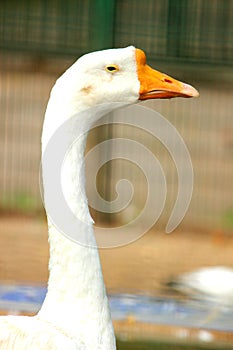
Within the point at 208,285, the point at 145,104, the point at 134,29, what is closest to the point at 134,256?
the point at 208,285

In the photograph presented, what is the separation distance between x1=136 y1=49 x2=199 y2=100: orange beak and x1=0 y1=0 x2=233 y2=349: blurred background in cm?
461

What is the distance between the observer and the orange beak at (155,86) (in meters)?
4.16

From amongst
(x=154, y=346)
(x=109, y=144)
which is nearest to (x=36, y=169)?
(x=109, y=144)

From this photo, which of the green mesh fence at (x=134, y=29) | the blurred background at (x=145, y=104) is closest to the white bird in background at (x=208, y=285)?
the blurred background at (x=145, y=104)

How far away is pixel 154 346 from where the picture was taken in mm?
6148

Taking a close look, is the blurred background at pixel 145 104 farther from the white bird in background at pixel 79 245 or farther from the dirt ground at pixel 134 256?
the white bird in background at pixel 79 245

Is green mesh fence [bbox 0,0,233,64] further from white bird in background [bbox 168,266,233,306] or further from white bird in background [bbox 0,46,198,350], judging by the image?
white bird in background [bbox 0,46,198,350]

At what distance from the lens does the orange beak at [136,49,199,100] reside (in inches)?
164

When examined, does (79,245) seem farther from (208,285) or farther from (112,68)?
(208,285)

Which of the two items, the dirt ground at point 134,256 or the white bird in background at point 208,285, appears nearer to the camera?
the white bird in background at point 208,285

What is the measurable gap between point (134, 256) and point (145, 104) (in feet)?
5.69

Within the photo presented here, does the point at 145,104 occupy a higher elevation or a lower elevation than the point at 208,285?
higher

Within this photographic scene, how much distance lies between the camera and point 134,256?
28.3ft

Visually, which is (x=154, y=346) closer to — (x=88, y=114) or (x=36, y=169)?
(x=88, y=114)
